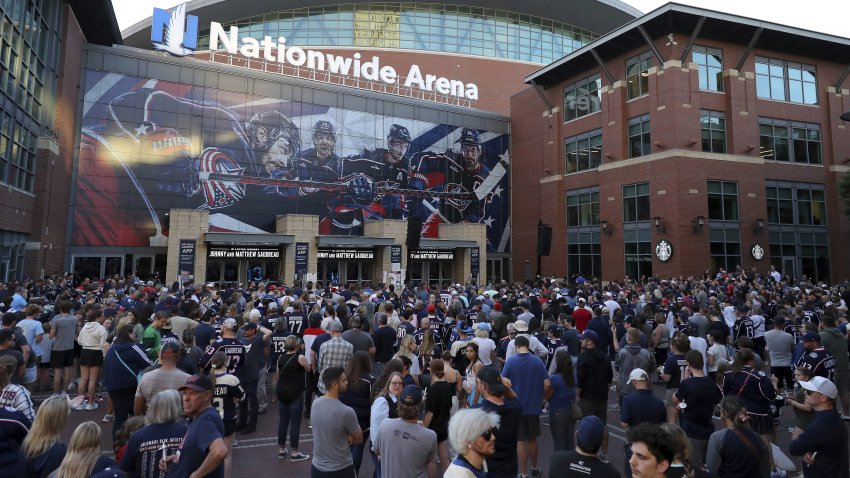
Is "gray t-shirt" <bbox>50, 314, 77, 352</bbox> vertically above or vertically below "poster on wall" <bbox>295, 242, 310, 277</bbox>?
below

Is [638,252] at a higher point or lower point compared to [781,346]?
higher

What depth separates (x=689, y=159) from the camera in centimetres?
2923

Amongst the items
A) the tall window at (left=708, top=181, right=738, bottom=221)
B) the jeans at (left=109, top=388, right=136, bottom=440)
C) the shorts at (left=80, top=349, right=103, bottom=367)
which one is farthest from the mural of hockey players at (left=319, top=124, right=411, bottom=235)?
the jeans at (left=109, top=388, right=136, bottom=440)

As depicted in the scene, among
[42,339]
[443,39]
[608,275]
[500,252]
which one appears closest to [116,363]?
[42,339]

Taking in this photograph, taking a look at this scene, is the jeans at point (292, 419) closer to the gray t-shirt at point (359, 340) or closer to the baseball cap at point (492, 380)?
the gray t-shirt at point (359, 340)

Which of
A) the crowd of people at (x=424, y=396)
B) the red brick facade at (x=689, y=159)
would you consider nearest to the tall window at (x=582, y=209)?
the red brick facade at (x=689, y=159)

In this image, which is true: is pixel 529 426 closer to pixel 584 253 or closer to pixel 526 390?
pixel 526 390

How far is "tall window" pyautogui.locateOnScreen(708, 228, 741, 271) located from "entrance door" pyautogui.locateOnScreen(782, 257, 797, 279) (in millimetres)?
3953

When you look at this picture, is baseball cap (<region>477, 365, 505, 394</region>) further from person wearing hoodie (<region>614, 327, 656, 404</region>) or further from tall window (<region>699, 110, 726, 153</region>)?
tall window (<region>699, 110, 726, 153</region>)

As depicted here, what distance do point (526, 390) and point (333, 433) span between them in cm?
304

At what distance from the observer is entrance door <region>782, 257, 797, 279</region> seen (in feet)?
102

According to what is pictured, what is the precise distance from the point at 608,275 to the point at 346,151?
21828 mm

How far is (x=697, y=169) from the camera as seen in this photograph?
2933cm

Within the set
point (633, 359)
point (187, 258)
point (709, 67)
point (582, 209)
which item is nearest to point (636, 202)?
point (582, 209)
